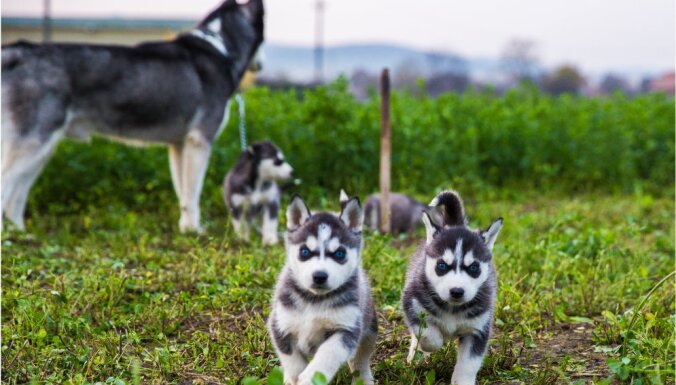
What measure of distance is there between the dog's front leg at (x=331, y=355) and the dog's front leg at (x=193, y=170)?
513cm

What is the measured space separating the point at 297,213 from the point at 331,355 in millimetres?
768

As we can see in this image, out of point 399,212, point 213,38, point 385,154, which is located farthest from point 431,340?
point 213,38

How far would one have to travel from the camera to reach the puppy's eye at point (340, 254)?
4238 millimetres

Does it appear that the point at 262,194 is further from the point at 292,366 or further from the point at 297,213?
the point at 292,366

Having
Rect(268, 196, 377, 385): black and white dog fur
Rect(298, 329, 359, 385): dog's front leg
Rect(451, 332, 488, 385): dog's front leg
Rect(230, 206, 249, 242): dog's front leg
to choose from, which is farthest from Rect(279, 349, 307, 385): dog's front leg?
Rect(230, 206, 249, 242): dog's front leg

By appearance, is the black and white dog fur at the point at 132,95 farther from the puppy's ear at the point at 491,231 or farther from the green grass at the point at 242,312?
the puppy's ear at the point at 491,231

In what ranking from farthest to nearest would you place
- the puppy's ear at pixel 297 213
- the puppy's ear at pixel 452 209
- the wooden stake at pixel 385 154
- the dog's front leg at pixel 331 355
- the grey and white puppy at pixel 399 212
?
the grey and white puppy at pixel 399 212 < the wooden stake at pixel 385 154 < the puppy's ear at pixel 452 209 < the puppy's ear at pixel 297 213 < the dog's front leg at pixel 331 355

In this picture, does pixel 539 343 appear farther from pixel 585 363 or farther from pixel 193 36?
pixel 193 36

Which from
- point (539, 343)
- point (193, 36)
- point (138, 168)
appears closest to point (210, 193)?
point (138, 168)

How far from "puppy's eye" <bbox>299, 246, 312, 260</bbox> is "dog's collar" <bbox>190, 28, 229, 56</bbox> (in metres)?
5.72

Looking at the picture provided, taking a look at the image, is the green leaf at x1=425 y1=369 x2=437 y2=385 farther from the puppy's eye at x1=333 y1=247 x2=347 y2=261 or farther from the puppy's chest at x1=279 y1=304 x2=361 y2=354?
the puppy's eye at x1=333 y1=247 x2=347 y2=261

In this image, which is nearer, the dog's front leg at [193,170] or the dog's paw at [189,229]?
the dog's paw at [189,229]

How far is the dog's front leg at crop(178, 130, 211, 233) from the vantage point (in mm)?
9125

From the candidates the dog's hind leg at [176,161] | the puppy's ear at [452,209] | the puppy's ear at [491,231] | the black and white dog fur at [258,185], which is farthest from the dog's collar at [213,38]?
the puppy's ear at [491,231]
